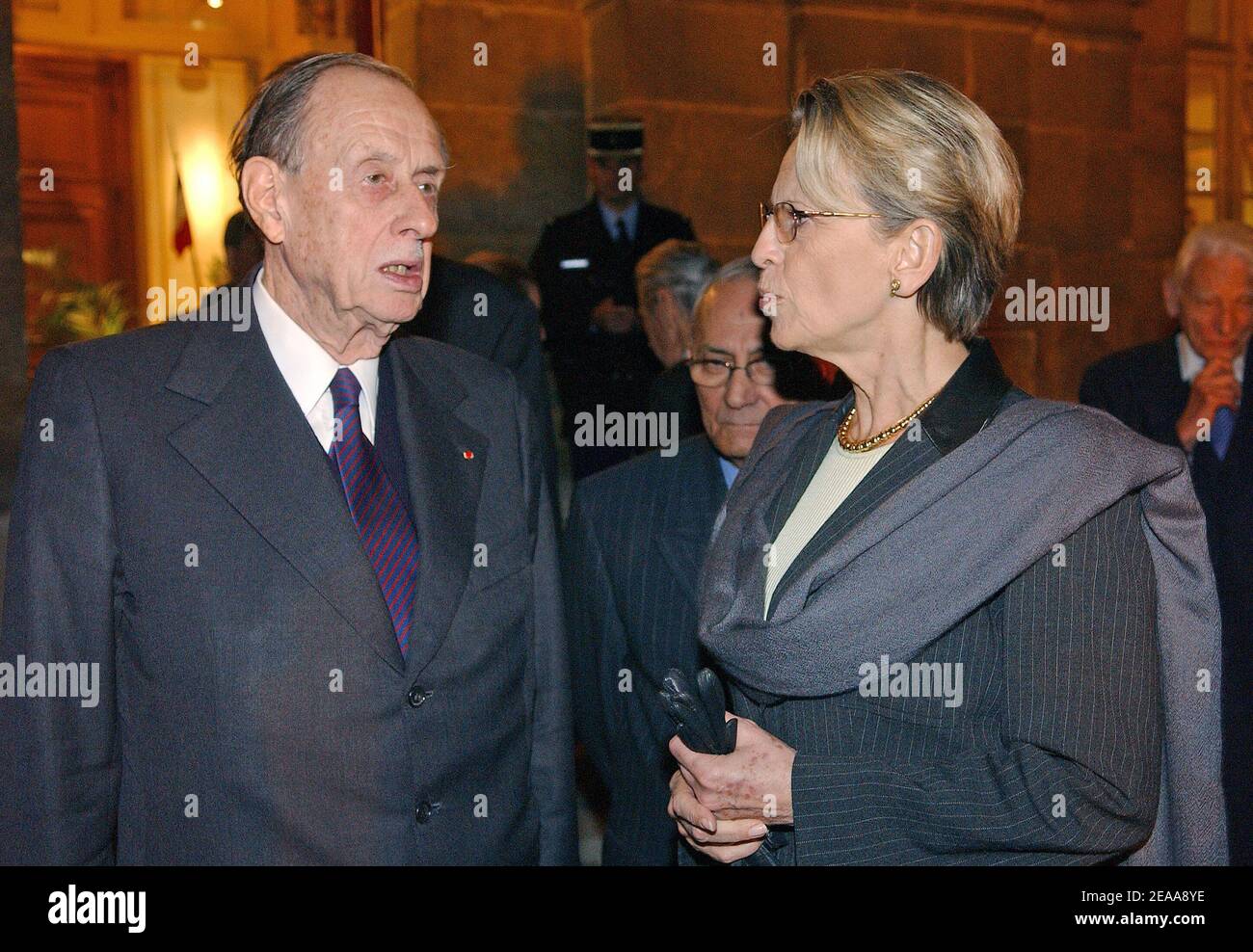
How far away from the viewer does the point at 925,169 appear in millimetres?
1892

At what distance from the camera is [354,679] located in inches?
78.3

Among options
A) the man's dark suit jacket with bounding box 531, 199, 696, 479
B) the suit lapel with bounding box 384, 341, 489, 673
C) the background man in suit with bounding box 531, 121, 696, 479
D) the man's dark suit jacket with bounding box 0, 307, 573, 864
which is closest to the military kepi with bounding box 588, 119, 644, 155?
the background man in suit with bounding box 531, 121, 696, 479

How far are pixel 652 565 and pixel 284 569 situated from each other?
1.02 metres

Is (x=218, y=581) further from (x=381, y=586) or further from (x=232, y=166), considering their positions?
(x=232, y=166)

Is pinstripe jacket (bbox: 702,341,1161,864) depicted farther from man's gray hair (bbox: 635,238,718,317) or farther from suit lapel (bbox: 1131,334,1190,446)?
suit lapel (bbox: 1131,334,1190,446)

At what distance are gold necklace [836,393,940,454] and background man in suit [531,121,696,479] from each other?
2.86 meters

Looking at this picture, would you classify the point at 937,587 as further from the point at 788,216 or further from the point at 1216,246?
the point at 1216,246

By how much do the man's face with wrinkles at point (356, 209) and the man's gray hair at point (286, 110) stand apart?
0.02 meters

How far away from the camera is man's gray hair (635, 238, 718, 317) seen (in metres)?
4.30

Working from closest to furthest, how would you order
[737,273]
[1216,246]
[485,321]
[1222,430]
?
[737,273] → [485,321] → [1222,430] → [1216,246]

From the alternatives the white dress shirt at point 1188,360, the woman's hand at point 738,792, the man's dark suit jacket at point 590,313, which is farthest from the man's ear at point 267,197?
the white dress shirt at point 1188,360

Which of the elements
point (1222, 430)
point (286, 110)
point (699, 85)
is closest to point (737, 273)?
point (286, 110)

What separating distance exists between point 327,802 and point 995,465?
1.13 meters

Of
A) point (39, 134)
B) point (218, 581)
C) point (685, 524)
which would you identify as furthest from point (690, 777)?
point (39, 134)
